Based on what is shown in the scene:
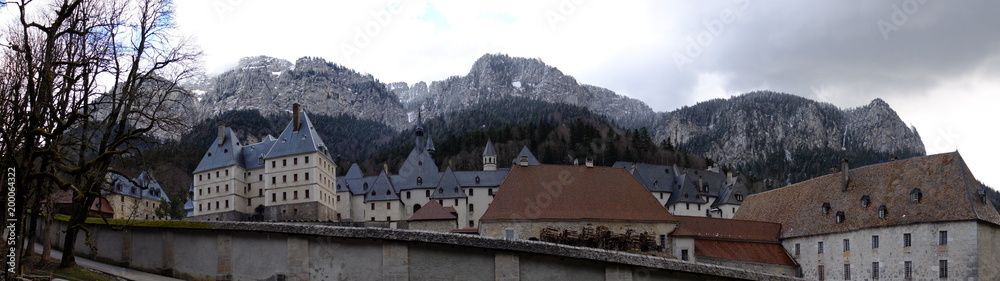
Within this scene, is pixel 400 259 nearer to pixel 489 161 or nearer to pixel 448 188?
pixel 448 188

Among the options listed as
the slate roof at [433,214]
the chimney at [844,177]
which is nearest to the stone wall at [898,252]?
the chimney at [844,177]

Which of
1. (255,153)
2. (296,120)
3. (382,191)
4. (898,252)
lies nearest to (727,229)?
(898,252)

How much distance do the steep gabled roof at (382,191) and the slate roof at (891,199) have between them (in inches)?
2161

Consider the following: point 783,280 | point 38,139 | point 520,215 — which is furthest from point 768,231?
point 38,139

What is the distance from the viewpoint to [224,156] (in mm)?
104000

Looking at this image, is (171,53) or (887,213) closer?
(171,53)

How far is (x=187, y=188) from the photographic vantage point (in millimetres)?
139750

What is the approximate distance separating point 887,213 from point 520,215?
24.5m

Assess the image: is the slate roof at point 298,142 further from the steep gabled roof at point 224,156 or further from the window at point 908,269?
the window at point 908,269

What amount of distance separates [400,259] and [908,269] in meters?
40.3

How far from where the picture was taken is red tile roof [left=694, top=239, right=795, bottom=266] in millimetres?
58656

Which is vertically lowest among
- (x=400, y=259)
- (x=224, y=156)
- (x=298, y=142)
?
(x=400, y=259)

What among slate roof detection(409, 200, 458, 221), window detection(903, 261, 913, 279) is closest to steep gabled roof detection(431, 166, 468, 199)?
slate roof detection(409, 200, 458, 221)

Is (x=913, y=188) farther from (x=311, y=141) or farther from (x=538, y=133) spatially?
(x=538, y=133)
